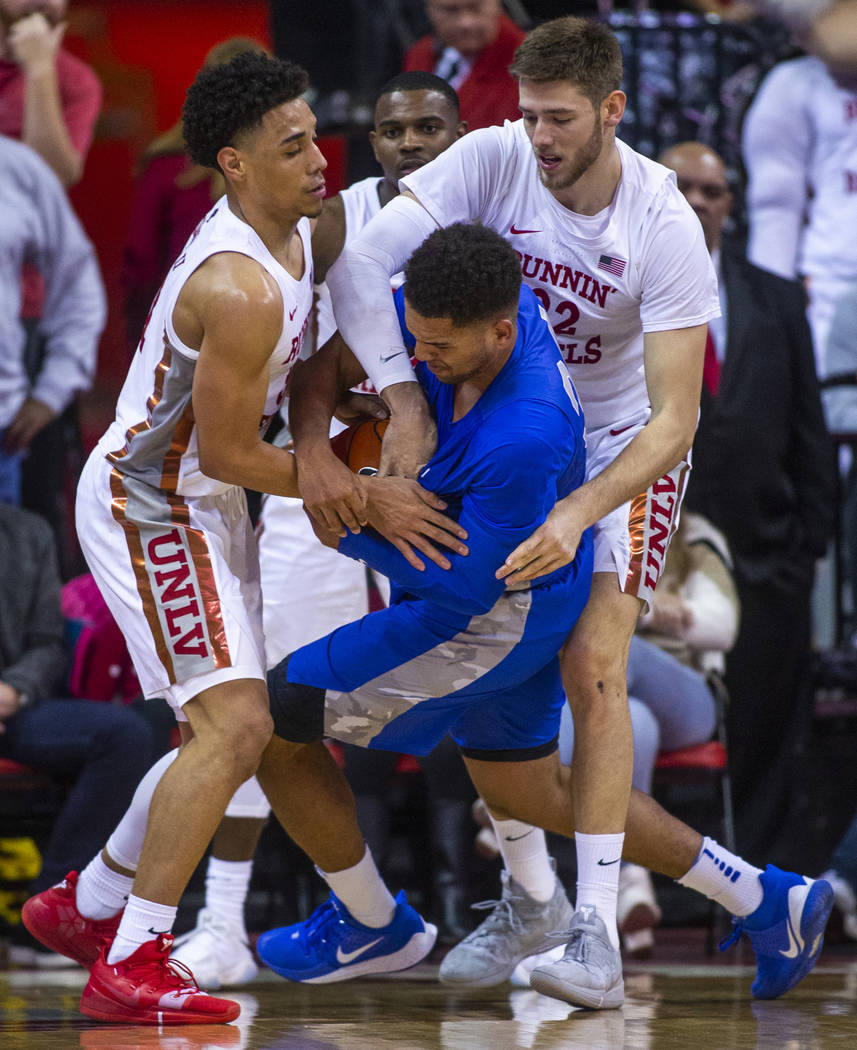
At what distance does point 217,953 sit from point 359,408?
4.75 ft

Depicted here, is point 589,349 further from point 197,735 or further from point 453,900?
point 453,900

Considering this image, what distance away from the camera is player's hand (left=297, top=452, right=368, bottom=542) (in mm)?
3197

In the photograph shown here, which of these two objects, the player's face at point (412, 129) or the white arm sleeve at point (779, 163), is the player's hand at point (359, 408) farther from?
the white arm sleeve at point (779, 163)

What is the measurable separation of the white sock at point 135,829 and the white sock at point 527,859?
2.64 feet

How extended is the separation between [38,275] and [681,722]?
2694 mm

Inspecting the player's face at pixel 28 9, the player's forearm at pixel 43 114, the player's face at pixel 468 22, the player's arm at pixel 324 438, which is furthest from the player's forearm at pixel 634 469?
the player's face at pixel 28 9

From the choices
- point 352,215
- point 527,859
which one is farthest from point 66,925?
point 352,215

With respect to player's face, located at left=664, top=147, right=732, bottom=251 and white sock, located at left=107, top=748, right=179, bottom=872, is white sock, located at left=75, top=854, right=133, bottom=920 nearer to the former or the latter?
white sock, located at left=107, top=748, right=179, bottom=872

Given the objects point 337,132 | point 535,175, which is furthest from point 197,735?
point 337,132

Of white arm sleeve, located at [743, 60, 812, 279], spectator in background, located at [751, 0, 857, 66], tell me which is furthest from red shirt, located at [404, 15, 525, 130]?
spectator in background, located at [751, 0, 857, 66]

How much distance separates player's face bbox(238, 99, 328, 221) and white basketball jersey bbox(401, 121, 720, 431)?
0.33m

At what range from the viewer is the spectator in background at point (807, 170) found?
19.6 ft

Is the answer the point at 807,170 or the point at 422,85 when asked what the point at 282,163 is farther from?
the point at 807,170

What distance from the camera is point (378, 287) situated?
3.37m
